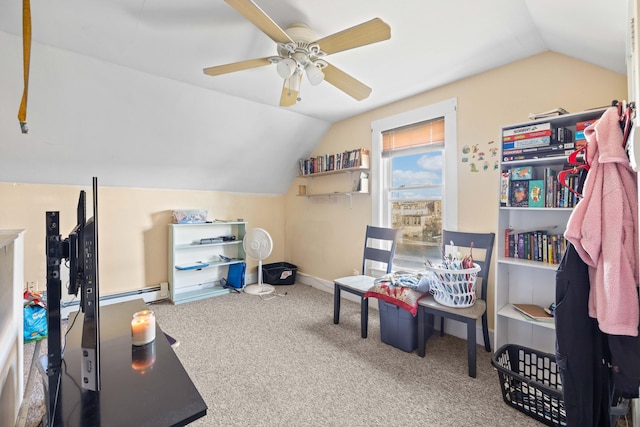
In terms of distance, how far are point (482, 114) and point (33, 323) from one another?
14.3 feet

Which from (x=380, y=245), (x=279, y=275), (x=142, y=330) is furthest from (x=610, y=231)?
(x=279, y=275)

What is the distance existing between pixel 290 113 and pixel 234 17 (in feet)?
5.92

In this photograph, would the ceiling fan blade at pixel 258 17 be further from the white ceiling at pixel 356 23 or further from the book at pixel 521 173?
the book at pixel 521 173

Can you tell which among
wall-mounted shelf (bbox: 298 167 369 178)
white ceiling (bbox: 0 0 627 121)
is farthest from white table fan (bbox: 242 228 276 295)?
white ceiling (bbox: 0 0 627 121)

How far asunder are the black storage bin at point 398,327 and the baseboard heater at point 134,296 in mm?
2741

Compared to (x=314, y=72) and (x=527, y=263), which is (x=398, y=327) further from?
(x=314, y=72)

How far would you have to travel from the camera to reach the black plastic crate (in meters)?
1.53

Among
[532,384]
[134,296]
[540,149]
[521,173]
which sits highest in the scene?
[540,149]

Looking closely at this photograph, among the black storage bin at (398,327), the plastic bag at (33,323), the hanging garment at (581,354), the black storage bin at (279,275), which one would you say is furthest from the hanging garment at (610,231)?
the plastic bag at (33,323)

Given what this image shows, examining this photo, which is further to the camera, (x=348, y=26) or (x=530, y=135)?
(x=530, y=135)

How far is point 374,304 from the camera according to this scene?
3385mm

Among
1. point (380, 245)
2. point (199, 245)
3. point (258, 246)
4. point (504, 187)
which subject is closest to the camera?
point (504, 187)

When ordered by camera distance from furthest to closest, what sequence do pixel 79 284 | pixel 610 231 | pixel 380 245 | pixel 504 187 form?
pixel 380 245, pixel 504 187, pixel 610 231, pixel 79 284

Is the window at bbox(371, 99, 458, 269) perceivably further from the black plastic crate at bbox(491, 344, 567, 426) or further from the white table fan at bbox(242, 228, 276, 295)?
the white table fan at bbox(242, 228, 276, 295)
